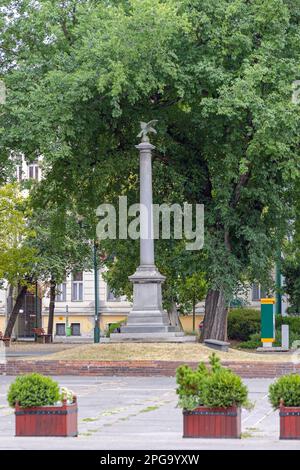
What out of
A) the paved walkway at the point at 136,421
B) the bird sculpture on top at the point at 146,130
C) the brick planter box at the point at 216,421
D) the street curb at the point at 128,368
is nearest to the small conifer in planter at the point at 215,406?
the brick planter box at the point at 216,421

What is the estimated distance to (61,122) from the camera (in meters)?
36.7

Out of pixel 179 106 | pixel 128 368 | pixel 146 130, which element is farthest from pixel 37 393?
pixel 179 106

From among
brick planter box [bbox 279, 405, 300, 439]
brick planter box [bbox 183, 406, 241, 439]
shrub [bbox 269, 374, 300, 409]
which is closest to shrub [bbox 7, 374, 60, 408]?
brick planter box [bbox 183, 406, 241, 439]

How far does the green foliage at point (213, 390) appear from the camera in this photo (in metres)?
16.7

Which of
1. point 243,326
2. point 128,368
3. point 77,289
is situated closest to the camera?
point 128,368

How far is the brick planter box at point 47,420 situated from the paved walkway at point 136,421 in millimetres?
243

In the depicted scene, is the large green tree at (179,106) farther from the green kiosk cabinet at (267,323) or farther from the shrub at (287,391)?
the shrub at (287,391)

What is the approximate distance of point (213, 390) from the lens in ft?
54.7

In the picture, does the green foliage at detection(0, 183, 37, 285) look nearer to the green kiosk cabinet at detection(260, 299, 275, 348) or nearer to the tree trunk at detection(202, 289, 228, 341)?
the green kiosk cabinet at detection(260, 299, 275, 348)

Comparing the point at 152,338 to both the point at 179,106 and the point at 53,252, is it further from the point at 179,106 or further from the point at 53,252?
the point at 53,252

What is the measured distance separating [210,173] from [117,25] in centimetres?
758

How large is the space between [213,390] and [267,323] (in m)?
32.1
